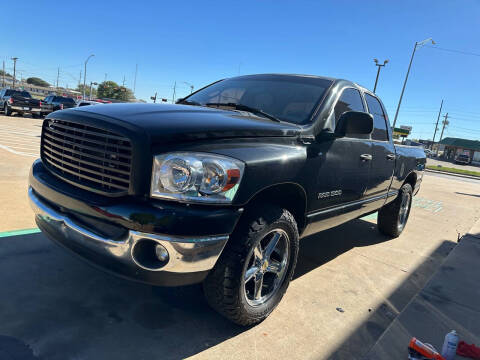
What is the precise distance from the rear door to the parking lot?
2.95ft

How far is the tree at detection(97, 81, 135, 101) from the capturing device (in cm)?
8612

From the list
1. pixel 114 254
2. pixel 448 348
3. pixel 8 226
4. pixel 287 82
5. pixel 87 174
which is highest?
pixel 287 82

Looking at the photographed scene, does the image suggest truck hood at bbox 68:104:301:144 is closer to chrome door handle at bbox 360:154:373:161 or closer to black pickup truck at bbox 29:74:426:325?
black pickup truck at bbox 29:74:426:325

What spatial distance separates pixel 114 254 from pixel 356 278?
2593 millimetres

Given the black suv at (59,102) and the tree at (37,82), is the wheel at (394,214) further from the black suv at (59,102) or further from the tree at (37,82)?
the tree at (37,82)

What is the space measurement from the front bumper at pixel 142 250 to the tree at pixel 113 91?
284 feet

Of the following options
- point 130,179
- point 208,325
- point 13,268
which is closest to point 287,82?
point 130,179

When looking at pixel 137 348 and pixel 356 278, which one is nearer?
pixel 137 348

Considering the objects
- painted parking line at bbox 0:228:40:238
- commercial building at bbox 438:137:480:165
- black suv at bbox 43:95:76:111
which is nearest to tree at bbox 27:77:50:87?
black suv at bbox 43:95:76:111

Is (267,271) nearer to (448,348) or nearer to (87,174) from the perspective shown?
(448,348)

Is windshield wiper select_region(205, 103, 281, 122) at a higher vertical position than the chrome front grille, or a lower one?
higher

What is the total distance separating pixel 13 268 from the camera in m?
2.95

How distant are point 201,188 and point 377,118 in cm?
312

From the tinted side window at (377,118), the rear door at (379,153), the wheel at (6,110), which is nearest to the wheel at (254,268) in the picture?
the rear door at (379,153)
